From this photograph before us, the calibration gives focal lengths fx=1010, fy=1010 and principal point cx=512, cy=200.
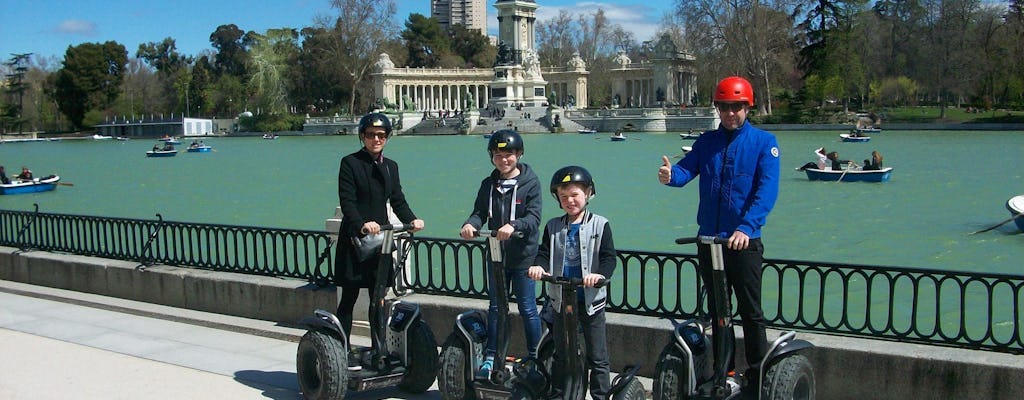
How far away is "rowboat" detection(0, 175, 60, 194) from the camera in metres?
38.7

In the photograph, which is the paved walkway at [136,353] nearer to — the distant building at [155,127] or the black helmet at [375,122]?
the black helmet at [375,122]

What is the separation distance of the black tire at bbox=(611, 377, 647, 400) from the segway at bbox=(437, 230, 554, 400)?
0.67 meters

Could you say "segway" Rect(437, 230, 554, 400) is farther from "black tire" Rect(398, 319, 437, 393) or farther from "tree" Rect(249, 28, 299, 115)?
"tree" Rect(249, 28, 299, 115)

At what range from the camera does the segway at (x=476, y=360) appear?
6031 millimetres

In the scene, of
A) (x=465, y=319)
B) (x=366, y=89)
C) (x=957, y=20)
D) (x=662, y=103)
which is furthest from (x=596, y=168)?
(x=366, y=89)

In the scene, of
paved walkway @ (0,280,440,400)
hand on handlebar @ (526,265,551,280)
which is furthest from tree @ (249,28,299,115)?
hand on handlebar @ (526,265,551,280)

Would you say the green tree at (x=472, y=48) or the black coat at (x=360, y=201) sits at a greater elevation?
the green tree at (x=472, y=48)

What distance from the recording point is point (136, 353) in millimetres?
8070

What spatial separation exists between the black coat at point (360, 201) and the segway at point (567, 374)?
1412 mm

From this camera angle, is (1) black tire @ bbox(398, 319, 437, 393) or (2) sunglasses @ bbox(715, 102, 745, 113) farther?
(1) black tire @ bbox(398, 319, 437, 393)

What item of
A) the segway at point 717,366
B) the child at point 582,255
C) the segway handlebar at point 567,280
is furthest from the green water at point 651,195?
the segway handlebar at point 567,280

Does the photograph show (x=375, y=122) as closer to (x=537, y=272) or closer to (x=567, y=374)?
(x=537, y=272)

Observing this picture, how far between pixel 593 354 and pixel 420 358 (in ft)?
4.98

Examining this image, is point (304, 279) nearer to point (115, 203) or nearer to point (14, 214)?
point (14, 214)
